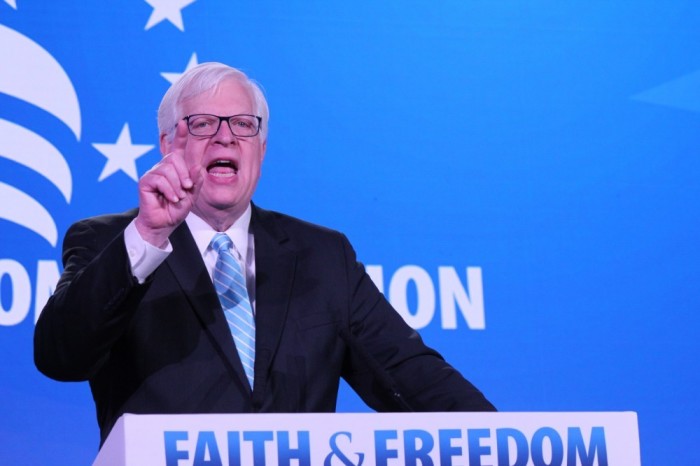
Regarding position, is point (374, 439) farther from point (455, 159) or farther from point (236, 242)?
point (455, 159)

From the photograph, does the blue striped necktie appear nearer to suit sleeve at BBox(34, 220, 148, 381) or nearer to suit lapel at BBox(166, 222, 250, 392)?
suit lapel at BBox(166, 222, 250, 392)

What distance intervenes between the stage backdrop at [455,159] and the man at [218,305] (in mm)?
730

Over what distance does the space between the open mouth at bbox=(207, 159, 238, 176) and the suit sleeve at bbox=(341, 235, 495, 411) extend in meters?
0.29

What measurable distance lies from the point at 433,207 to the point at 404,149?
7.2 inches

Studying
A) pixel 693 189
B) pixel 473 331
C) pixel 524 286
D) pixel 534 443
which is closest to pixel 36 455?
pixel 473 331

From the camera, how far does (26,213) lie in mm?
2578

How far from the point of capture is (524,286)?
114 inches

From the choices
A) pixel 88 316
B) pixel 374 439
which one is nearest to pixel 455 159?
pixel 88 316

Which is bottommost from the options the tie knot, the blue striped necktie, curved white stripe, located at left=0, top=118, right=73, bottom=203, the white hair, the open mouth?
the blue striped necktie

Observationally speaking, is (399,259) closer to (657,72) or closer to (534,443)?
(657,72)

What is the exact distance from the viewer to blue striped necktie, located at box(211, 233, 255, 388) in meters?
1.75

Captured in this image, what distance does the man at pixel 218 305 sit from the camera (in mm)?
1513

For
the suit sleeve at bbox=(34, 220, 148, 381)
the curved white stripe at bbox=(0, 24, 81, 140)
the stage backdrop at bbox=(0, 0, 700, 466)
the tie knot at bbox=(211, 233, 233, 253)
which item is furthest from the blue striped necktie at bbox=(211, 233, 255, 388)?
the curved white stripe at bbox=(0, 24, 81, 140)

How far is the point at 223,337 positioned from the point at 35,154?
44.4 inches
